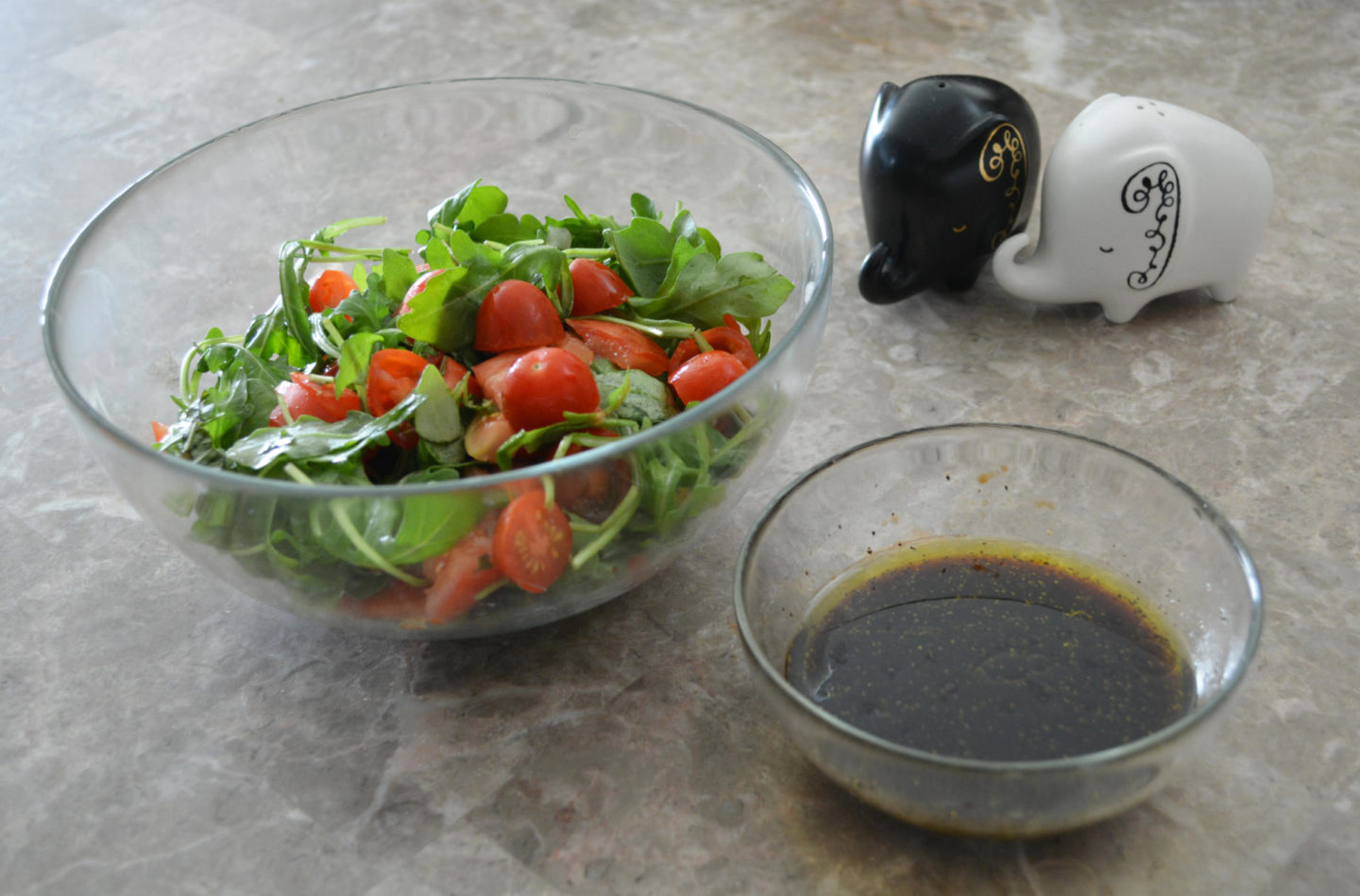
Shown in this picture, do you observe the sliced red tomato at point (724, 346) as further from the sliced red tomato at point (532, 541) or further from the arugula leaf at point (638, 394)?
the sliced red tomato at point (532, 541)

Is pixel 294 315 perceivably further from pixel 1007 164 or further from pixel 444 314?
pixel 1007 164

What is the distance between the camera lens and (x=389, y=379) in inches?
23.7

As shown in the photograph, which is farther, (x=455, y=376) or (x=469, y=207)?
(x=469, y=207)

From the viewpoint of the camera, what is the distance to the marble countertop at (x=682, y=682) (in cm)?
54

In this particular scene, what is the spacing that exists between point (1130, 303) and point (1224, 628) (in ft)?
1.22

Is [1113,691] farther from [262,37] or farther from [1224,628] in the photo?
[262,37]

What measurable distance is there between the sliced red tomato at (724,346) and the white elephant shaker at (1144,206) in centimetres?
29

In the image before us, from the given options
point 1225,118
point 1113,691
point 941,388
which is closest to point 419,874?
point 1113,691

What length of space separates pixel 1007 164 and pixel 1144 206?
Answer: 0.10 m

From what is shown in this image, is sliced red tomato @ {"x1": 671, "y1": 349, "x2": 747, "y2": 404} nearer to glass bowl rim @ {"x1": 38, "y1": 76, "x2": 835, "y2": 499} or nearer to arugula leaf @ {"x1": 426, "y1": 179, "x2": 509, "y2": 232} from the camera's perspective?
glass bowl rim @ {"x1": 38, "y1": 76, "x2": 835, "y2": 499}

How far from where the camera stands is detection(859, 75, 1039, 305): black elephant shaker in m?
0.85

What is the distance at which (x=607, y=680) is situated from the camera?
A: 627 millimetres

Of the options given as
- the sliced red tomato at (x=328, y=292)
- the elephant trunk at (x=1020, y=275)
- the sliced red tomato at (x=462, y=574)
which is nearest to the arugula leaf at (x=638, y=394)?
the sliced red tomato at (x=462, y=574)

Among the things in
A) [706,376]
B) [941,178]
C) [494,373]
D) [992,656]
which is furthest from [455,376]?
[941,178]
